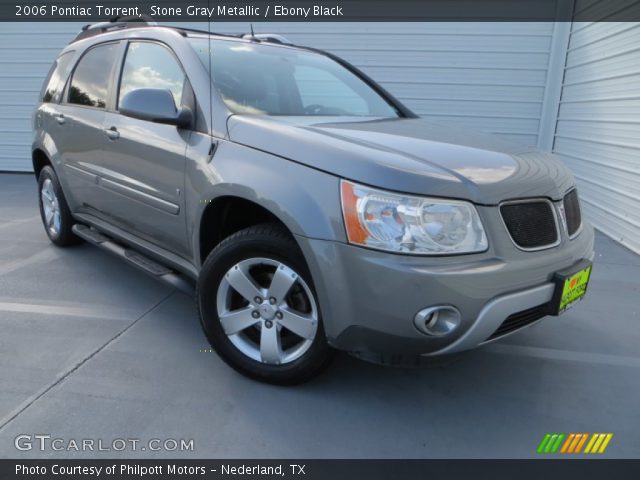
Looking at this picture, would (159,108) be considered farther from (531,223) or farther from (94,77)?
(531,223)

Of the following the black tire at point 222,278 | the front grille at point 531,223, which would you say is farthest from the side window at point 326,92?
the front grille at point 531,223

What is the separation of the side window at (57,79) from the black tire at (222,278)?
8.75ft

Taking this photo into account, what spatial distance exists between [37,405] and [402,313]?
66.8 inches

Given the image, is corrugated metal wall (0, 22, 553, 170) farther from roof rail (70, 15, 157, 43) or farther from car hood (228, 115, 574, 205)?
car hood (228, 115, 574, 205)

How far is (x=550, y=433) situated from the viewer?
6.95 ft

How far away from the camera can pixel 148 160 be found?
9.09ft

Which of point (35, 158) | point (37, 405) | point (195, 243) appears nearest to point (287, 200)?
point (195, 243)

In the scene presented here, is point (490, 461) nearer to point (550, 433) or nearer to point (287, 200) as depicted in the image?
point (550, 433)

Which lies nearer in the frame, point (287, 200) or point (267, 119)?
point (287, 200)

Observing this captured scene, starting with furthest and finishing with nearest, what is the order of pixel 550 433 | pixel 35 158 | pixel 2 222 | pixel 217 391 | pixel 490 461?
pixel 2 222 < pixel 35 158 < pixel 217 391 < pixel 550 433 < pixel 490 461

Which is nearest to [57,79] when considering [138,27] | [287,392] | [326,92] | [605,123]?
[138,27]

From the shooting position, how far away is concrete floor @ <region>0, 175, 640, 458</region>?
79.7 inches

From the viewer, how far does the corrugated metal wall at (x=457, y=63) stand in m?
7.10

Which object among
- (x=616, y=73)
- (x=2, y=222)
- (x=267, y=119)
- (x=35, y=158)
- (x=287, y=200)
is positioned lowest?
(x=2, y=222)
